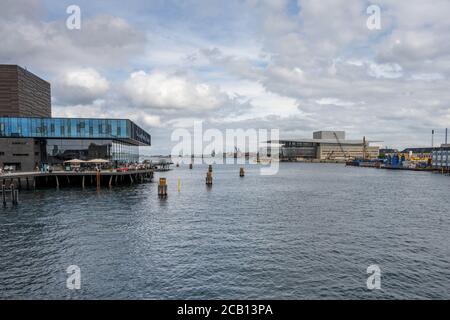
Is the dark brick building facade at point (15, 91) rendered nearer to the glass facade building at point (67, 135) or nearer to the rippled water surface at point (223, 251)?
the glass facade building at point (67, 135)

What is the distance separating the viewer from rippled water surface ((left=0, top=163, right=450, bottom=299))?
784 inches

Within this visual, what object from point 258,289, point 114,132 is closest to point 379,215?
point 258,289

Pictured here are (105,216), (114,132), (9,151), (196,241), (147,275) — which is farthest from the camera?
(114,132)

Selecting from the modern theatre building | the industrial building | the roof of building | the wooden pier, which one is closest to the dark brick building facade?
the modern theatre building

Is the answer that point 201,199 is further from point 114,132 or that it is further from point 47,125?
point 47,125

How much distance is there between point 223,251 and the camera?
27.1 meters

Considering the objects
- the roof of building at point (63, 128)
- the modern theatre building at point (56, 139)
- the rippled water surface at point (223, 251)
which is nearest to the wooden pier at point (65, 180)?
the modern theatre building at point (56, 139)

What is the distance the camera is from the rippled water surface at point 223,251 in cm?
1992

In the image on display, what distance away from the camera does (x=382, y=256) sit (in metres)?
26.2

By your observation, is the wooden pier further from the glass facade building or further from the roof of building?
the roof of building

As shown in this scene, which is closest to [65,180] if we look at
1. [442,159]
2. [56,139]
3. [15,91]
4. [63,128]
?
[63,128]

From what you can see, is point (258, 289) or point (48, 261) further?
point (48, 261)

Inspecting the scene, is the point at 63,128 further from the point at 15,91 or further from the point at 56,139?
the point at 15,91
